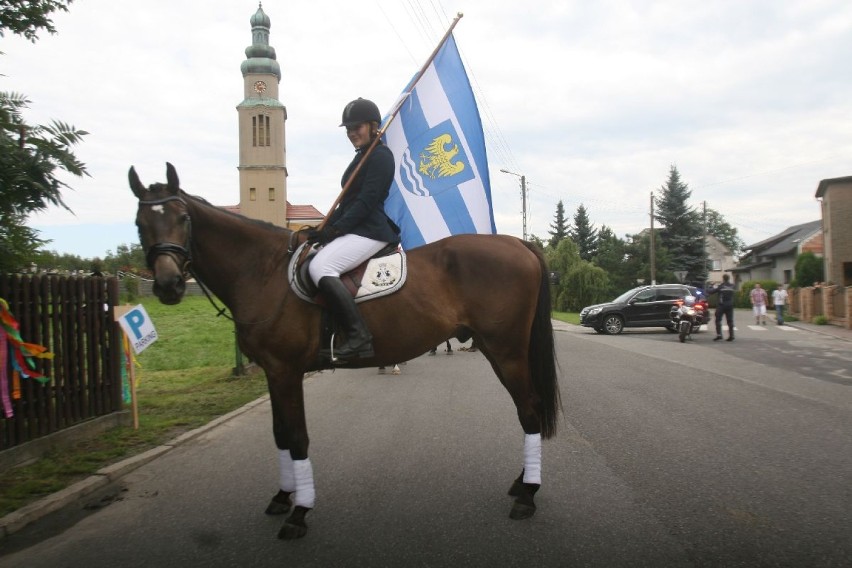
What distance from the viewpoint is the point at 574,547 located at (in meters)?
3.46

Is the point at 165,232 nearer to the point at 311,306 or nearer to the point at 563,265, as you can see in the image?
the point at 311,306

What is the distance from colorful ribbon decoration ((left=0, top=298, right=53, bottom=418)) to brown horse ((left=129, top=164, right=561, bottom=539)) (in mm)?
2022

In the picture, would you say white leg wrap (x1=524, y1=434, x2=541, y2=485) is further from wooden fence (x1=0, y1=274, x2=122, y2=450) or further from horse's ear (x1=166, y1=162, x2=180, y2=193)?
wooden fence (x1=0, y1=274, x2=122, y2=450)

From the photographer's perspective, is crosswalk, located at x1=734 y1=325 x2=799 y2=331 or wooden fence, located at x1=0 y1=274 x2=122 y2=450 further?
crosswalk, located at x1=734 y1=325 x2=799 y2=331

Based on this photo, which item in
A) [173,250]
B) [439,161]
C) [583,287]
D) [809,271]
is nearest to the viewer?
[173,250]

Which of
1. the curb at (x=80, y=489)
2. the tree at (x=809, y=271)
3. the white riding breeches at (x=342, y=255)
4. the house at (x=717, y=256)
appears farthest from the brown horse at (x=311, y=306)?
the house at (x=717, y=256)

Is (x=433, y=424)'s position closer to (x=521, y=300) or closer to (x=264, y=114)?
(x=521, y=300)

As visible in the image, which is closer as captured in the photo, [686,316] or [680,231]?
[686,316]

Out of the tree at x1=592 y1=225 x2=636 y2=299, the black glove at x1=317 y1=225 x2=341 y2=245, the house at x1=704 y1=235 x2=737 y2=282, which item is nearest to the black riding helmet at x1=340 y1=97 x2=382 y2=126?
the black glove at x1=317 y1=225 x2=341 y2=245

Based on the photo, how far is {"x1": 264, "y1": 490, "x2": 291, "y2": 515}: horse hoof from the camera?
4.17 meters

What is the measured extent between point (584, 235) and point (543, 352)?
242ft

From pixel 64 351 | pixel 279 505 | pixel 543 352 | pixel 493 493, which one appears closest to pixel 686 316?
pixel 543 352

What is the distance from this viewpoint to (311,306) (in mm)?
4254

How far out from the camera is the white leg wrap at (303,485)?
389 cm
